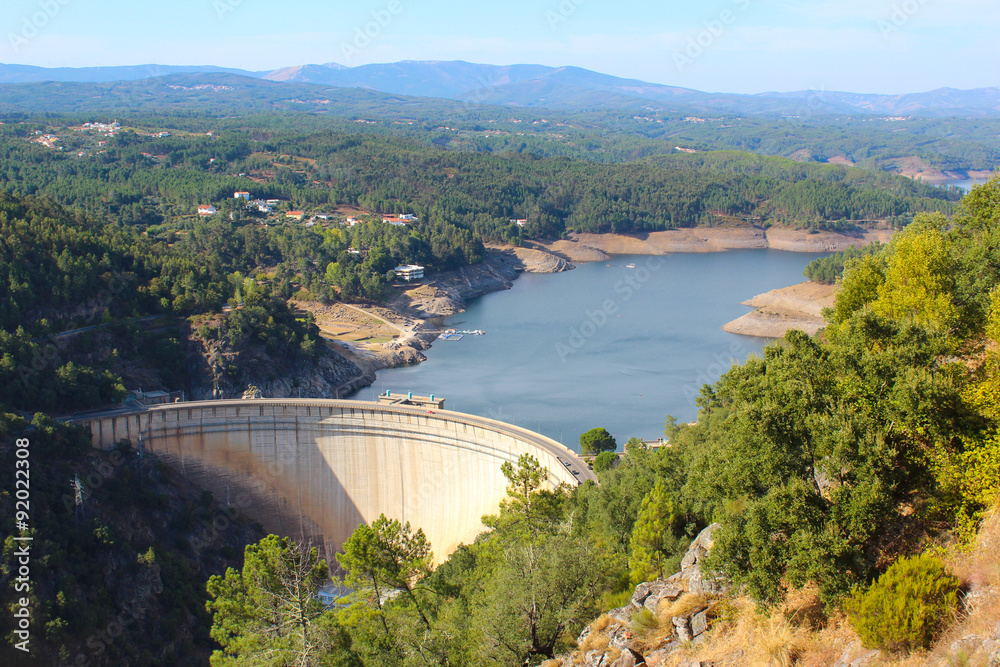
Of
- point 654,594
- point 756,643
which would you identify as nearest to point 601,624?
point 654,594

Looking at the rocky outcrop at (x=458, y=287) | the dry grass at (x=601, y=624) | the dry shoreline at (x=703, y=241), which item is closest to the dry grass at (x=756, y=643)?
the dry grass at (x=601, y=624)

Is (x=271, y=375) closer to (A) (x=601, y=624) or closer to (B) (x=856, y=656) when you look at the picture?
(A) (x=601, y=624)

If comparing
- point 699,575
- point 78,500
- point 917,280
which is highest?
point 917,280

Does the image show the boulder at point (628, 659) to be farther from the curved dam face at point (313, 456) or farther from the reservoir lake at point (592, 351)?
the reservoir lake at point (592, 351)

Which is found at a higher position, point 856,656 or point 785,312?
point 856,656

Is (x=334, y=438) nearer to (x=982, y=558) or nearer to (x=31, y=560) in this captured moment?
(x=31, y=560)
